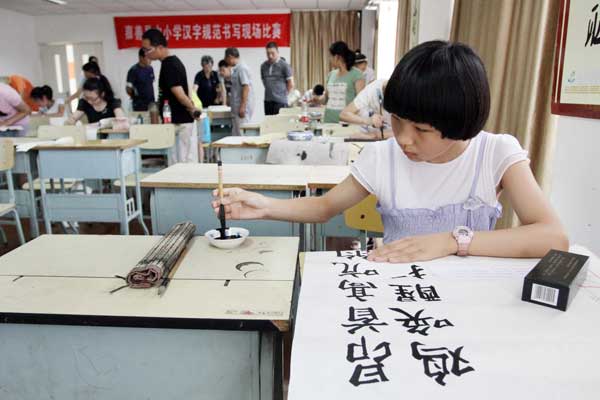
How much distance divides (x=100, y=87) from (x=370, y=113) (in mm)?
2805

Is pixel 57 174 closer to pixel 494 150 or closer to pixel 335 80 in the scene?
pixel 335 80

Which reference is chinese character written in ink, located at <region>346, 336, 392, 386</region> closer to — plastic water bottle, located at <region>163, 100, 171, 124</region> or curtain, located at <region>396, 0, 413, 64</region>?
plastic water bottle, located at <region>163, 100, 171, 124</region>

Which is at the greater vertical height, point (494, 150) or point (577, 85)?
point (577, 85)

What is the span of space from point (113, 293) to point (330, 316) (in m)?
0.47

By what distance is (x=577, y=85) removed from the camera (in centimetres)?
148

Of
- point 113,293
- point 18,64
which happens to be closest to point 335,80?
point 113,293

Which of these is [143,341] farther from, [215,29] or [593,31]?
[215,29]

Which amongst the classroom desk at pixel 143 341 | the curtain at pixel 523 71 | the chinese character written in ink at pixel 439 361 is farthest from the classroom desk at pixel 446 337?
the curtain at pixel 523 71

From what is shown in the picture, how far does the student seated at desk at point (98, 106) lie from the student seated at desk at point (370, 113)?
257 cm

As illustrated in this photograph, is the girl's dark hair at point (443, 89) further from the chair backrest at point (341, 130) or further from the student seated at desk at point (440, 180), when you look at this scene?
the chair backrest at point (341, 130)

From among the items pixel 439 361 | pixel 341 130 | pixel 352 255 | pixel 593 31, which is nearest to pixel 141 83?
pixel 341 130

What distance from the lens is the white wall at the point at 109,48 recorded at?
8.78 metres

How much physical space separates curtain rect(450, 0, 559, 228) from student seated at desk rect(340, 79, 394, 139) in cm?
71

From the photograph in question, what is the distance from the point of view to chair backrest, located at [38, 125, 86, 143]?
360 cm
